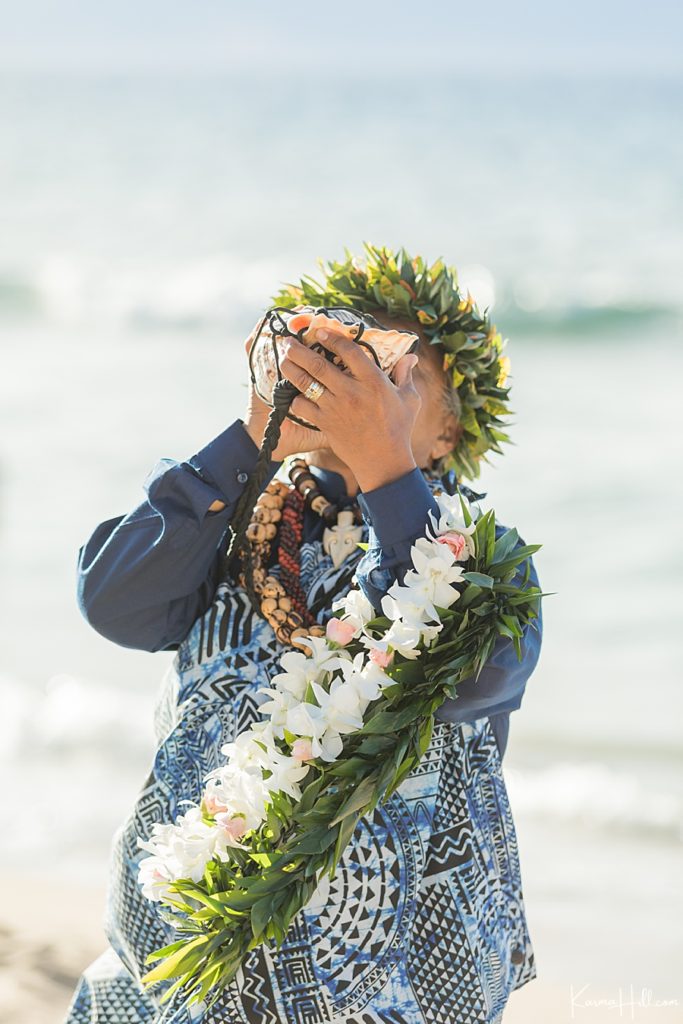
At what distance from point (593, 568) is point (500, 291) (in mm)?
8589

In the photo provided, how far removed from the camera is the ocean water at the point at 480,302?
201 inches

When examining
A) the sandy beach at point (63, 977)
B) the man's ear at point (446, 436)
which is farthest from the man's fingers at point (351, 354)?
the sandy beach at point (63, 977)

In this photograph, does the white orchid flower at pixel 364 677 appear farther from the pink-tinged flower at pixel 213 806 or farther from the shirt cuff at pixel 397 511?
the pink-tinged flower at pixel 213 806

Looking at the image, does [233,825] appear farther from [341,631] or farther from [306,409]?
[306,409]

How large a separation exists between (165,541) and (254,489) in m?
0.17

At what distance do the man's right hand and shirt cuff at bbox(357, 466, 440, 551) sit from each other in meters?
0.25

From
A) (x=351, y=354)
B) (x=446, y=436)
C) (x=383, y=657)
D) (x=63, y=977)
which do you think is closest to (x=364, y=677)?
(x=383, y=657)

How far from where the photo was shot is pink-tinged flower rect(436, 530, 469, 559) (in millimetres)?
1878

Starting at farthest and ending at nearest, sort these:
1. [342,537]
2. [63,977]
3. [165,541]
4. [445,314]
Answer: [63,977]
[445,314]
[342,537]
[165,541]

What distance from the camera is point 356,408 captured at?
1.89m

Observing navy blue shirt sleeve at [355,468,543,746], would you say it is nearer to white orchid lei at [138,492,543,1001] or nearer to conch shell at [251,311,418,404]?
white orchid lei at [138,492,543,1001]

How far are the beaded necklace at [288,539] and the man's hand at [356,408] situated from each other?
1.02ft

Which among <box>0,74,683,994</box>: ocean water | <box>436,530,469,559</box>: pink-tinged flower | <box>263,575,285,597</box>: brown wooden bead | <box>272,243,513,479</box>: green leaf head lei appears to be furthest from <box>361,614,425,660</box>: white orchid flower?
<box>0,74,683,994</box>: ocean water

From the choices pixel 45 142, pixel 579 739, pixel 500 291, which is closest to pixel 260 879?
pixel 579 739
